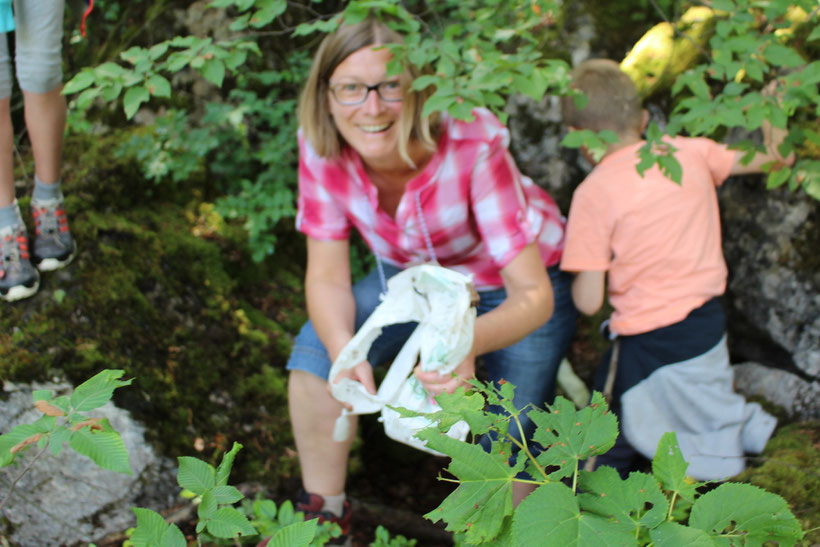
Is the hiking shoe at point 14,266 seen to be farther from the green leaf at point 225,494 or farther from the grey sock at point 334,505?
the green leaf at point 225,494

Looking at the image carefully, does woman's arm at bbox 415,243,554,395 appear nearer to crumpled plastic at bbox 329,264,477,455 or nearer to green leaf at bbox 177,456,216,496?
crumpled plastic at bbox 329,264,477,455

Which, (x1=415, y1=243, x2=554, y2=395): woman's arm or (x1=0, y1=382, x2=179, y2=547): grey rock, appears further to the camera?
(x1=0, y1=382, x2=179, y2=547): grey rock

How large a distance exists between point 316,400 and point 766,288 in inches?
79.7

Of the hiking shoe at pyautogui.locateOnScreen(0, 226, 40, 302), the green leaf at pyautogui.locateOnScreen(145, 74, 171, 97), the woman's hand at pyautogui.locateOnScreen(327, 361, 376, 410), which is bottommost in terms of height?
the woman's hand at pyautogui.locateOnScreen(327, 361, 376, 410)

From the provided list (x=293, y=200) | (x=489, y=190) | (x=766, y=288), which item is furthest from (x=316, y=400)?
(x=766, y=288)

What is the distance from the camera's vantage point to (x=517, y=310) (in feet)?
6.59

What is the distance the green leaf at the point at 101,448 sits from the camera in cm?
101

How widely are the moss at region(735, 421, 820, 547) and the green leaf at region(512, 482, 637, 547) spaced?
90cm

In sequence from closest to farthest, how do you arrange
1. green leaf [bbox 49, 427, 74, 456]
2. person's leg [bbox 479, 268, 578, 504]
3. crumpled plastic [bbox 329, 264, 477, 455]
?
green leaf [bbox 49, 427, 74, 456], crumpled plastic [bbox 329, 264, 477, 455], person's leg [bbox 479, 268, 578, 504]

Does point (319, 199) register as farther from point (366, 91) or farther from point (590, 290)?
point (590, 290)

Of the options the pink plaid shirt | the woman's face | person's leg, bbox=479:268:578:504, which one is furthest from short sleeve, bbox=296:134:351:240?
person's leg, bbox=479:268:578:504

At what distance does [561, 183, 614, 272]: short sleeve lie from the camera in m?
2.47

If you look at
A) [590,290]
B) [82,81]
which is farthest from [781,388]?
[82,81]

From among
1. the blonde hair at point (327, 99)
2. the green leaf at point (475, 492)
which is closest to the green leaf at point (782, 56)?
the blonde hair at point (327, 99)
